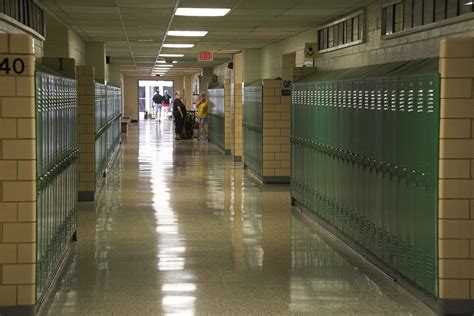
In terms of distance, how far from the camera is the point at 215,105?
75.5 ft

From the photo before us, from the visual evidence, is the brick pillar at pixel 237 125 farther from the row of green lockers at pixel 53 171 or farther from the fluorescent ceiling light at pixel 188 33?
the row of green lockers at pixel 53 171

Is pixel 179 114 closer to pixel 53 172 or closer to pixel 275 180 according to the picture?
pixel 275 180

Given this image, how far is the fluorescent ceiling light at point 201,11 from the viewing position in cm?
1059

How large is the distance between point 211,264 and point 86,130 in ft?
15.8

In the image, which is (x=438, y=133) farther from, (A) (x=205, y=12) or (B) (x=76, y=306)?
(A) (x=205, y=12)

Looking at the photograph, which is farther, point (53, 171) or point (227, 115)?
point (227, 115)

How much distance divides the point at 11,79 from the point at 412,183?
265 centimetres

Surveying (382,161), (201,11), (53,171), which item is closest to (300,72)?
(201,11)

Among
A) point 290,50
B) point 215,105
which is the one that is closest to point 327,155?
point 290,50

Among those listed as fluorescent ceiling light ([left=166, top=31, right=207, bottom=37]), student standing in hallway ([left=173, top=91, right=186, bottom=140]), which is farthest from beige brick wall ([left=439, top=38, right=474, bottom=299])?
student standing in hallway ([left=173, top=91, right=186, bottom=140])

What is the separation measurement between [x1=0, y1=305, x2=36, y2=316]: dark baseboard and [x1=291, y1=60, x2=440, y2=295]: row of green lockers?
2439mm

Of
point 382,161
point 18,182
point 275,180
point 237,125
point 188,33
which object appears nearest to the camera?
point 18,182

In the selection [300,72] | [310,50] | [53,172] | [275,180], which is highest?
[310,50]

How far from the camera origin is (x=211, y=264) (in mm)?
6738
